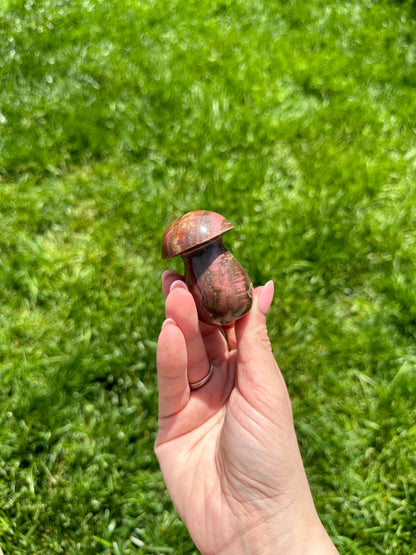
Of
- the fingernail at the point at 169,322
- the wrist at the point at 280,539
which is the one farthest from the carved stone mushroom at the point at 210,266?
the wrist at the point at 280,539

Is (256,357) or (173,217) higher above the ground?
(173,217)

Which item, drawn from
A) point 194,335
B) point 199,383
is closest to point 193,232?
point 194,335

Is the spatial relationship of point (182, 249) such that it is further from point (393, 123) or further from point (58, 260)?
point (393, 123)

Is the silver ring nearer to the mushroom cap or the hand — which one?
the hand

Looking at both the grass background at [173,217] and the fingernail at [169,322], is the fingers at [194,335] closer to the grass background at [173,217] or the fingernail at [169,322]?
the fingernail at [169,322]

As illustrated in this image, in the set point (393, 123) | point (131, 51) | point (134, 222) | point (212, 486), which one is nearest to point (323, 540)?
point (212, 486)

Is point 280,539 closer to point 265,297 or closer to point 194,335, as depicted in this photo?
point 194,335
